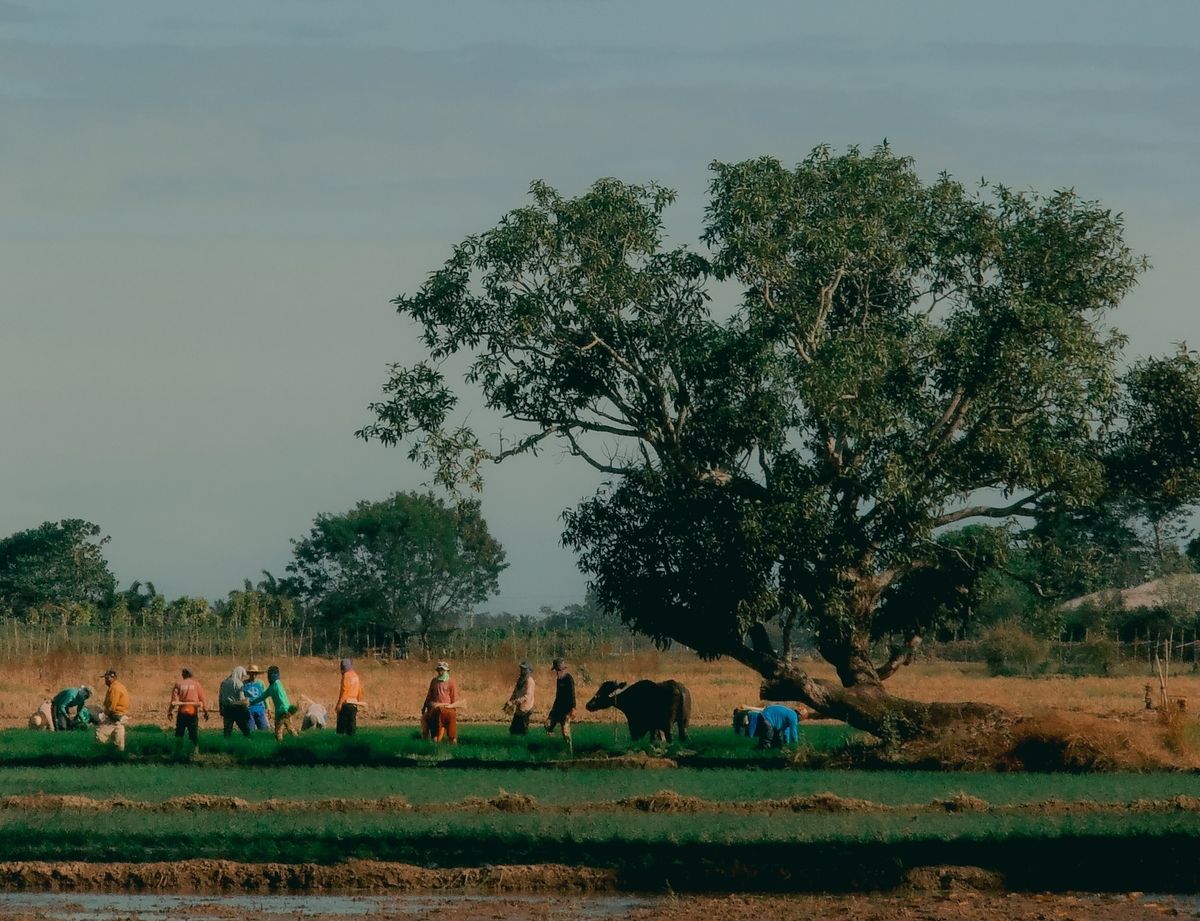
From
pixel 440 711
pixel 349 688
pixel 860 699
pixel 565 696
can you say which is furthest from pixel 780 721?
pixel 349 688

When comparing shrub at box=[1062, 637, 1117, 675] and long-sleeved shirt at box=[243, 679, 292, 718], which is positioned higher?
shrub at box=[1062, 637, 1117, 675]

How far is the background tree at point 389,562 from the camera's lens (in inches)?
4124

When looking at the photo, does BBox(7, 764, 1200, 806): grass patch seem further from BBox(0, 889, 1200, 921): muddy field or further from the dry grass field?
the dry grass field

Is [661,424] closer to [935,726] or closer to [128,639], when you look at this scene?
[935,726]

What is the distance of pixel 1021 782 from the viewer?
2695cm

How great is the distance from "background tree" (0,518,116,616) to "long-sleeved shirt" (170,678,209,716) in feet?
212

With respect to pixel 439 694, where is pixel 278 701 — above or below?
below

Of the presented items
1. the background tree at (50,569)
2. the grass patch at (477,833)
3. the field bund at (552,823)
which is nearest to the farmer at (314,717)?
the field bund at (552,823)

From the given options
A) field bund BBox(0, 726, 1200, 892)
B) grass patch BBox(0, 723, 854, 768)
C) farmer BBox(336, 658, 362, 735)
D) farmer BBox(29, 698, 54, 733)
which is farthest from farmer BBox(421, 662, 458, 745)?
farmer BBox(29, 698, 54, 733)

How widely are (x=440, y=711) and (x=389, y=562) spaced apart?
73.9 meters

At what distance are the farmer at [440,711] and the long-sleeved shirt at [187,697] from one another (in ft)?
13.2

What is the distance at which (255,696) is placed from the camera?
33.3 meters

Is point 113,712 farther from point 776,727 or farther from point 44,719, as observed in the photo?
point 776,727

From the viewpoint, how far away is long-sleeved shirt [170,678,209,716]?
30.6 m
